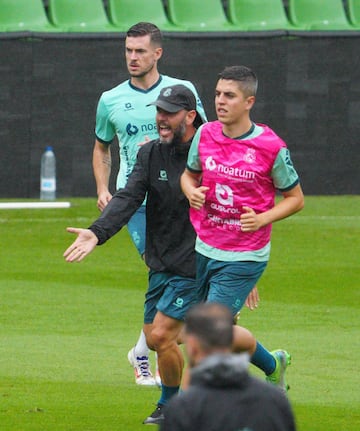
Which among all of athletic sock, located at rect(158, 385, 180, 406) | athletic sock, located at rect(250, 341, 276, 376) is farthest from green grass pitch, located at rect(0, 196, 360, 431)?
athletic sock, located at rect(250, 341, 276, 376)

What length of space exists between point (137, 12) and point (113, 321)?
9.89 meters

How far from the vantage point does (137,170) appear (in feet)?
30.0

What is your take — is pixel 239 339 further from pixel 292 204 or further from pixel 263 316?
pixel 263 316

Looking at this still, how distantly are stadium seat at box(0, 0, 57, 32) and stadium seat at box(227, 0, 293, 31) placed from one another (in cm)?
295

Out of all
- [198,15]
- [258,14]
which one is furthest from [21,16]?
[258,14]

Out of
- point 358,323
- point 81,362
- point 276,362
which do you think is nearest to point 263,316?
point 358,323

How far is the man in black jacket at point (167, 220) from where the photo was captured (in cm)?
895

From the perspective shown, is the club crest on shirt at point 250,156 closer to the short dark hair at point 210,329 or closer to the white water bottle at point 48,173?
the short dark hair at point 210,329

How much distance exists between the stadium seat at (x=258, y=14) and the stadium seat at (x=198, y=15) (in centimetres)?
30

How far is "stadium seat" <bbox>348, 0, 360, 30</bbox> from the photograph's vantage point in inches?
915

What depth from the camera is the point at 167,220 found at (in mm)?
9180

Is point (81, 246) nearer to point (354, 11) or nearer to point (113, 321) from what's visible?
point (113, 321)

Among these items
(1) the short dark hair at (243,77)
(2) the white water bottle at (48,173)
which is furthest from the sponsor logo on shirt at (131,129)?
(2) the white water bottle at (48,173)

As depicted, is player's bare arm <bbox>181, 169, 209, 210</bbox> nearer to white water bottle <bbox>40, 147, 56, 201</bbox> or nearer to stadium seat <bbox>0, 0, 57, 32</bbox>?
white water bottle <bbox>40, 147, 56, 201</bbox>
